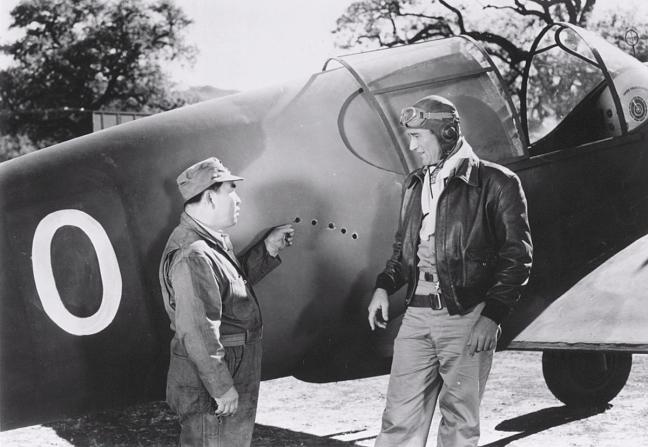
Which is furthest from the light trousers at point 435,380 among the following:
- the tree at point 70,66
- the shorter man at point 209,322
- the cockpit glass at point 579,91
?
the tree at point 70,66

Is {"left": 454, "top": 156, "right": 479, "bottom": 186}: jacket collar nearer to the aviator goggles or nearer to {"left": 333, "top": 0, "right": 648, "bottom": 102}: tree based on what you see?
the aviator goggles

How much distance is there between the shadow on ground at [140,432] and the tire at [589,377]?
205 centimetres

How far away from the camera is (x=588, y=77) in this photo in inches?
228

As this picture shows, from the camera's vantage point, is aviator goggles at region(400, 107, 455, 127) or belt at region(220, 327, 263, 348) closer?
belt at region(220, 327, 263, 348)

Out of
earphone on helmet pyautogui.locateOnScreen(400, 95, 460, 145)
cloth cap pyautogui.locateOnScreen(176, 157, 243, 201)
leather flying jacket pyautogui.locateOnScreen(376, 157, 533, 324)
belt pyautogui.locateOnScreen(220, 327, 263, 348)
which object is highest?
earphone on helmet pyautogui.locateOnScreen(400, 95, 460, 145)

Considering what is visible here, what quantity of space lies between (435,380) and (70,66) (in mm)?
38275

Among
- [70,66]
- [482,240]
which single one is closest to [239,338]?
[482,240]

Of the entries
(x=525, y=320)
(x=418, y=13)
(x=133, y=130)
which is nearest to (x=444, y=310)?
(x=525, y=320)

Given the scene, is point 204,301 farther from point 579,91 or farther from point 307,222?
point 579,91

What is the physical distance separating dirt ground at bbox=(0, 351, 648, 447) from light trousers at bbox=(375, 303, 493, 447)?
1.73 m

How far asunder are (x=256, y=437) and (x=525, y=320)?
2321mm

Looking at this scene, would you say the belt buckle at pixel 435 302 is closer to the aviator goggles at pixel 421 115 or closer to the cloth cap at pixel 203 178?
the aviator goggles at pixel 421 115

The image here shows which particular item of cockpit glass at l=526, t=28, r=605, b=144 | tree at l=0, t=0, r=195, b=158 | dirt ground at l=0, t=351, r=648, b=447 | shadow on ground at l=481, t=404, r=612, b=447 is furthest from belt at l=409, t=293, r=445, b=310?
tree at l=0, t=0, r=195, b=158

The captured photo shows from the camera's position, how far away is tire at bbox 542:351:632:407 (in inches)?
254
